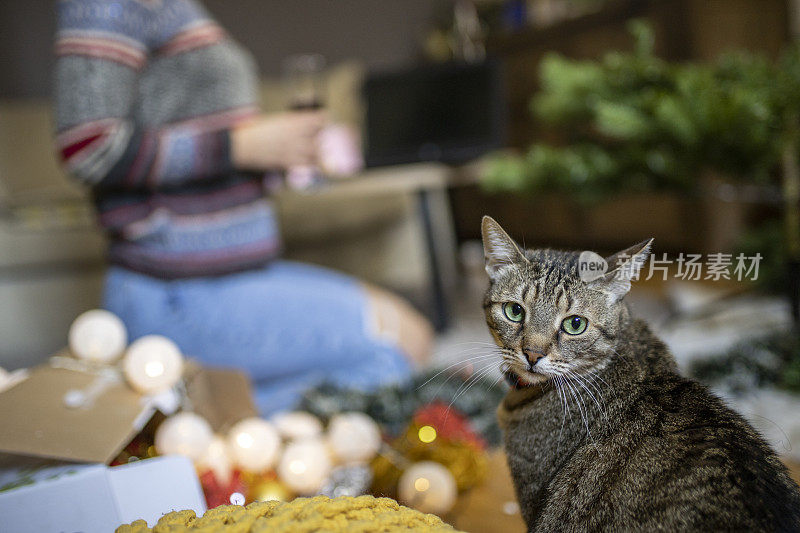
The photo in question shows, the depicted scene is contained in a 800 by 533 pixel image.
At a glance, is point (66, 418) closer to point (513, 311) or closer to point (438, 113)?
point (513, 311)

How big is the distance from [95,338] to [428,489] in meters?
0.51

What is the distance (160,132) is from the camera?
1.10 m

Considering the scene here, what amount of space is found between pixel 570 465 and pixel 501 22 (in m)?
3.91

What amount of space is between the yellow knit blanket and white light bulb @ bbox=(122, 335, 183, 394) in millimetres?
326

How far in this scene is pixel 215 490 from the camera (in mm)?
740

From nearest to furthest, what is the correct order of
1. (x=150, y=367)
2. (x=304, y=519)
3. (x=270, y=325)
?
(x=304, y=519), (x=150, y=367), (x=270, y=325)

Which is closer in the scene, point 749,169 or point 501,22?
point 749,169

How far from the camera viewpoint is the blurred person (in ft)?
3.31

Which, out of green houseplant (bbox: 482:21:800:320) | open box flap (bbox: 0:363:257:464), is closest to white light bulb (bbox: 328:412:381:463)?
open box flap (bbox: 0:363:257:464)

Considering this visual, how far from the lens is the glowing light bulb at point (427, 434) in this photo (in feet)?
3.02

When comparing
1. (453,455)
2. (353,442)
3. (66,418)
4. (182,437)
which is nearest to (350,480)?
(353,442)

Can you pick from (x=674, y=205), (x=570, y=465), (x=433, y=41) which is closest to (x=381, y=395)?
(x=570, y=465)

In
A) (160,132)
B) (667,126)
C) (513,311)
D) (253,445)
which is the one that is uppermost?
(160,132)

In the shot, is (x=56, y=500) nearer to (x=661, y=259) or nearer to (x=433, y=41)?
(x=661, y=259)
